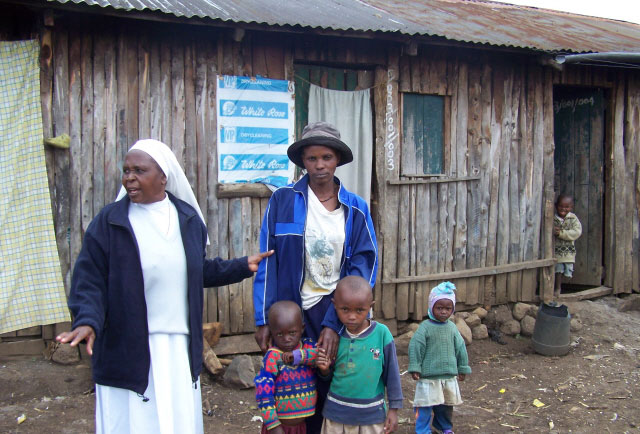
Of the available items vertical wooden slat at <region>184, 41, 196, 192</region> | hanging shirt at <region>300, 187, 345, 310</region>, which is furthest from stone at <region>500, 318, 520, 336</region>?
hanging shirt at <region>300, 187, 345, 310</region>

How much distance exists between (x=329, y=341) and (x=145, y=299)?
2.88 ft

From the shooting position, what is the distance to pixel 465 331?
659cm

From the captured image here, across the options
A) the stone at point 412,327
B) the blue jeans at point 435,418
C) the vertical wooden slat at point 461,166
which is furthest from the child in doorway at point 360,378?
the vertical wooden slat at point 461,166

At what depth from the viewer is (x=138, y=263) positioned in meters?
2.56

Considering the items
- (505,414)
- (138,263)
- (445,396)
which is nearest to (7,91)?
(138,263)

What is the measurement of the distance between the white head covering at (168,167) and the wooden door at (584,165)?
6.85m

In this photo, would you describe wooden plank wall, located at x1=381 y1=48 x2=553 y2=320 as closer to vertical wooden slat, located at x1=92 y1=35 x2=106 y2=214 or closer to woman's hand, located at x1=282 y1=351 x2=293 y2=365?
vertical wooden slat, located at x1=92 y1=35 x2=106 y2=214

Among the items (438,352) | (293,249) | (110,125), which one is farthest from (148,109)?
(438,352)

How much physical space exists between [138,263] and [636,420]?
170 inches

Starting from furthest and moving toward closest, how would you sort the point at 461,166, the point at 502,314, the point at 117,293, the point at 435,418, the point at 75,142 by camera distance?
the point at 502,314 < the point at 461,166 < the point at 75,142 < the point at 435,418 < the point at 117,293

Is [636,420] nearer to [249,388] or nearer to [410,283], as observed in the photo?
[410,283]

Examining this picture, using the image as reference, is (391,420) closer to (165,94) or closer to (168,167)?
(168,167)

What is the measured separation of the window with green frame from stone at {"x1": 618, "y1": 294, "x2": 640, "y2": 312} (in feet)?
11.0

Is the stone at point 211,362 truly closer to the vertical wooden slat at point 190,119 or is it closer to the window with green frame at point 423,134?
the vertical wooden slat at point 190,119
